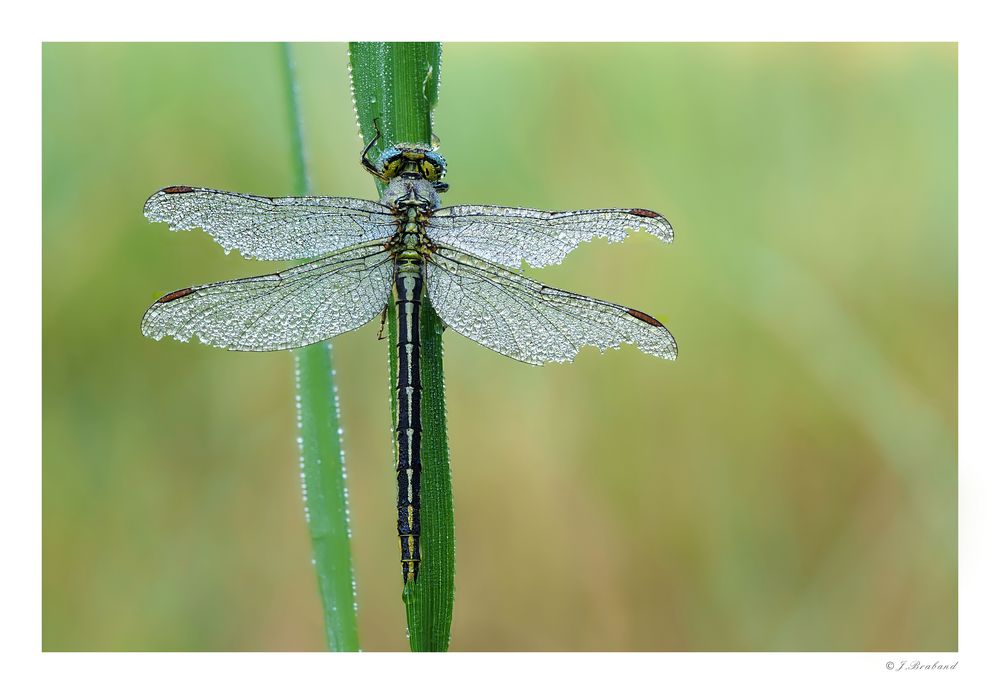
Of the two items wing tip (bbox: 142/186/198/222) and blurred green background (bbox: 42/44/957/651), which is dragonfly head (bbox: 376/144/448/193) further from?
blurred green background (bbox: 42/44/957/651)

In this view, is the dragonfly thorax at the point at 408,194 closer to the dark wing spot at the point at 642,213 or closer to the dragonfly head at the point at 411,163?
the dragonfly head at the point at 411,163

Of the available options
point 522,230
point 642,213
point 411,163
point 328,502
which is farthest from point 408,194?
point 328,502

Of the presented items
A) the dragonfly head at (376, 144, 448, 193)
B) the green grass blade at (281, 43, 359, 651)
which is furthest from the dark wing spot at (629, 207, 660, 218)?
the green grass blade at (281, 43, 359, 651)

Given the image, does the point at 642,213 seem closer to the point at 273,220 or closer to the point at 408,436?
the point at 408,436

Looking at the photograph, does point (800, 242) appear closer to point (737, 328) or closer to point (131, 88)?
point (737, 328)
